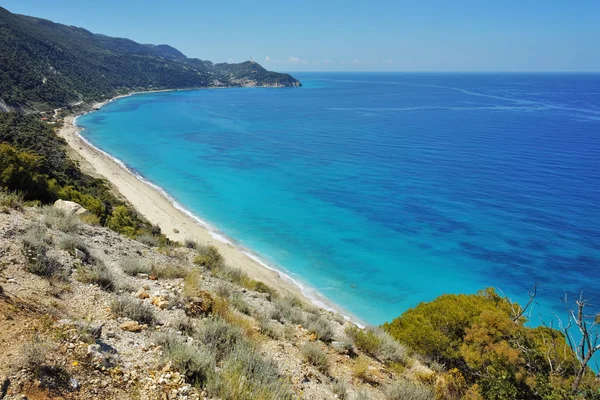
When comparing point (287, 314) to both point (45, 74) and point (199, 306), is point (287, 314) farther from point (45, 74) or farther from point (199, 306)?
point (45, 74)

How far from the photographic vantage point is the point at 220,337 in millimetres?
6301

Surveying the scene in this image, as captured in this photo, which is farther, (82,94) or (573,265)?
(82,94)

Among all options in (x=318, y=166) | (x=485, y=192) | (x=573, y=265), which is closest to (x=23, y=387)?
(x=573, y=265)

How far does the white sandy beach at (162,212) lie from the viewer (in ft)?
76.8

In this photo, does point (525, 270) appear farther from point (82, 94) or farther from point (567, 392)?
point (82, 94)

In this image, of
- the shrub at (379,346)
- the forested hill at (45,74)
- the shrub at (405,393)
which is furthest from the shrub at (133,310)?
the forested hill at (45,74)

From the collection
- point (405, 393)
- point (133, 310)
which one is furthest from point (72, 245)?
point (405, 393)

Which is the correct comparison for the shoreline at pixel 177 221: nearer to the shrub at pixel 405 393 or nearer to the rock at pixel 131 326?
the rock at pixel 131 326

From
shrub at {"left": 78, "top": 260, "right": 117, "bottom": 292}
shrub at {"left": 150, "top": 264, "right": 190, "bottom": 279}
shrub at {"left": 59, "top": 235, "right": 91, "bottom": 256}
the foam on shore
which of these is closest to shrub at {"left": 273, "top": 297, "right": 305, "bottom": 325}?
shrub at {"left": 150, "top": 264, "right": 190, "bottom": 279}

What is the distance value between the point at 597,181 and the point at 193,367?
5463 centimetres

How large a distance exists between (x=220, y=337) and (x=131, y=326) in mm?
1542

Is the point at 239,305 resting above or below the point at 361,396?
below

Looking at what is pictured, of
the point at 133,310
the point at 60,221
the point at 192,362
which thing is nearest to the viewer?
the point at 192,362

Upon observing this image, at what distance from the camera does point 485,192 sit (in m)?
40.8
